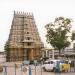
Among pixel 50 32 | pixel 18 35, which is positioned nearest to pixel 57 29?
pixel 50 32

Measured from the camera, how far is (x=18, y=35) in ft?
276

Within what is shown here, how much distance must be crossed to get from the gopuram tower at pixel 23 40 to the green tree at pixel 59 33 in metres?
27.1

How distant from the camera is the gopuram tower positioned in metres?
84.5

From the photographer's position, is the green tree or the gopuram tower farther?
the gopuram tower

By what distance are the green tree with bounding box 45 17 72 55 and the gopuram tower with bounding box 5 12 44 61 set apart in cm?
2710

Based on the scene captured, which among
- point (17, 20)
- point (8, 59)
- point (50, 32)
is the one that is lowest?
point (8, 59)

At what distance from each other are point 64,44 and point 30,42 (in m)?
28.7

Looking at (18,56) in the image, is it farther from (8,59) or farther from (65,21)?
(65,21)

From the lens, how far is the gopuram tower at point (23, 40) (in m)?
84.5

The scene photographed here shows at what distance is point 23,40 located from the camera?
8488 cm

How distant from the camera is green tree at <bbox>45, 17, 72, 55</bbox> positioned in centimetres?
5691

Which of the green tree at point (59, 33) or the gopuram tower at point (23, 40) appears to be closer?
the green tree at point (59, 33)

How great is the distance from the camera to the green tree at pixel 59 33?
5691 centimetres

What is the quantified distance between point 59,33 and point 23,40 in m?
28.6
